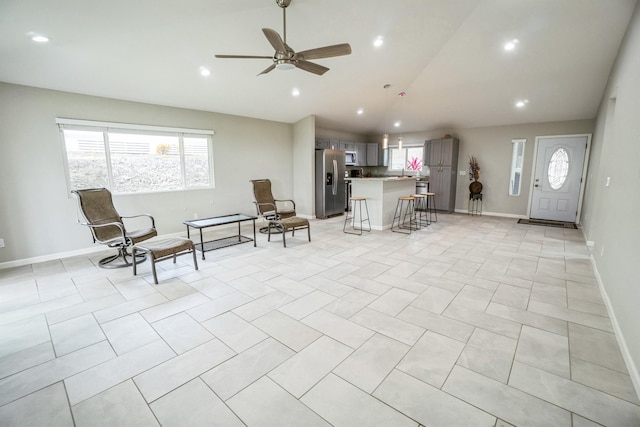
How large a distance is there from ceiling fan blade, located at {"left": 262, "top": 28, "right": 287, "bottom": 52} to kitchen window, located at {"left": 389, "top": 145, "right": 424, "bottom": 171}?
6529mm

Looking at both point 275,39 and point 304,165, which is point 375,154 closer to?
point 304,165

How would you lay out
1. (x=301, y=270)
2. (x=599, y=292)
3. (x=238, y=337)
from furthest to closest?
(x=301, y=270) → (x=599, y=292) → (x=238, y=337)

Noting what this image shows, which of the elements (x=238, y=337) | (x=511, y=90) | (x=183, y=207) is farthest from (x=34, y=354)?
(x=511, y=90)

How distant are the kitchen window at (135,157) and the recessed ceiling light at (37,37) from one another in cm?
133

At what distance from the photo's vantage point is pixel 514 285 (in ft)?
10.2

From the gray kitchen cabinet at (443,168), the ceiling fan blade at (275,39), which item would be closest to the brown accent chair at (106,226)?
the ceiling fan blade at (275,39)

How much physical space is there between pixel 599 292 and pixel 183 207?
6266mm

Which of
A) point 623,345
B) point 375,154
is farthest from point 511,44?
point 375,154

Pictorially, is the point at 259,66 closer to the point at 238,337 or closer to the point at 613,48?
the point at 238,337

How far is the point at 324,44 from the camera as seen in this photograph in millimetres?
4039

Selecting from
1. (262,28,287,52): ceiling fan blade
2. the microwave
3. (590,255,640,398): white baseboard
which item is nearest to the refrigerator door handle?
the microwave

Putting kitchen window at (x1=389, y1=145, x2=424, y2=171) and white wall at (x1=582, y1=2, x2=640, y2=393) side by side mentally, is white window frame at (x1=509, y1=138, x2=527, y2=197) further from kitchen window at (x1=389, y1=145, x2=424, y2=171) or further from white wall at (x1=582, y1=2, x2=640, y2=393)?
white wall at (x1=582, y1=2, x2=640, y2=393)

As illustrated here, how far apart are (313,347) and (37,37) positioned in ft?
14.0

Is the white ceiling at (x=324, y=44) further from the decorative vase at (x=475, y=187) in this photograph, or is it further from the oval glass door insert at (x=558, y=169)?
the decorative vase at (x=475, y=187)
